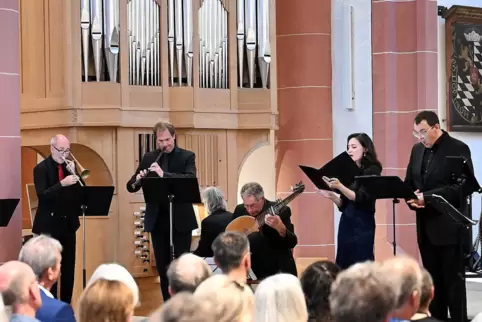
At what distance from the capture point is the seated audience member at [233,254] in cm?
539

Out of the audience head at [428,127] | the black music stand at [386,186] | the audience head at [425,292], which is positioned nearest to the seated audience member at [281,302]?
the audience head at [425,292]

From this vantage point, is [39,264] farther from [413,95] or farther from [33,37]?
[413,95]

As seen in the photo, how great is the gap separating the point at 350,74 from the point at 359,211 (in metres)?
3.64

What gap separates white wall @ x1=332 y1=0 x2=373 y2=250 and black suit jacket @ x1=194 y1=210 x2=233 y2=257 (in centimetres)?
347

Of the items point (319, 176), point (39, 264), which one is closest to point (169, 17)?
point (319, 176)

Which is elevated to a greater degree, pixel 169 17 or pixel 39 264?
pixel 169 17

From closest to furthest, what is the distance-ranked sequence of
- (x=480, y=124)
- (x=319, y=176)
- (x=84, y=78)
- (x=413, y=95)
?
(x=319, y=176)
(x=84, y=78)
(x=413, y=95)
(x=480, y=124)

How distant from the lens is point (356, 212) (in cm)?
794

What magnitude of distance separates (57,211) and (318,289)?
4.43 meters

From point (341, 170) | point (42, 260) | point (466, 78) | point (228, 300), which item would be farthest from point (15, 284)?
point (466, 78)

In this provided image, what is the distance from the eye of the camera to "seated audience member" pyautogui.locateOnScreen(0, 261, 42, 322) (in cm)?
425

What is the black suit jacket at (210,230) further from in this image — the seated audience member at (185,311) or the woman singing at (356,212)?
the seated audience member at (185,311)

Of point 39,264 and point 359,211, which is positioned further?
point 359,211

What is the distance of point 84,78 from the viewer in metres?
9.63
